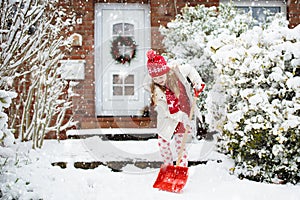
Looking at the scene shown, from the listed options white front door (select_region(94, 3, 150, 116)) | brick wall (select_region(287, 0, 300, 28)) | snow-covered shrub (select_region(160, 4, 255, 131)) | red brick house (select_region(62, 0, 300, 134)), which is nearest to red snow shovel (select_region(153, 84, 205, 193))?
snow-covered shrub (select_region(160, 4, 255, 131))

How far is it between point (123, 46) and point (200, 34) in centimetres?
228

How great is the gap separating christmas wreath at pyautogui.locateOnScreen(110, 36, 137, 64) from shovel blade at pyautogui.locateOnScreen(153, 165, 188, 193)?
3.75m

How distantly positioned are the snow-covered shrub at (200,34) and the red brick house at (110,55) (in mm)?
1118

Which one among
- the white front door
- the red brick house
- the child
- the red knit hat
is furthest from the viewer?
the white front door

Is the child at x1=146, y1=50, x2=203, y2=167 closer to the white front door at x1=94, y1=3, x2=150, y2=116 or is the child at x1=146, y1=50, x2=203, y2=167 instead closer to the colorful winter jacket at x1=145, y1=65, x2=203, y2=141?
the colorful winter jacket at x1=145, y1=65, x2=203, y2=141

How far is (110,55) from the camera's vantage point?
7426 mm

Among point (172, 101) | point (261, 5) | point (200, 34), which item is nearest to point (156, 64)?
point (172, 101)

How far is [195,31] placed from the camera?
5.86 meters

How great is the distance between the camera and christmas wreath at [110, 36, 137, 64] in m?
7.41

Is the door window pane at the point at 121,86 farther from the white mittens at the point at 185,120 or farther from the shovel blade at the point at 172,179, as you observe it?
the shovel blade at the point at 172,179

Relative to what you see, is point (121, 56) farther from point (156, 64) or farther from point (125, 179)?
point (125, 179)

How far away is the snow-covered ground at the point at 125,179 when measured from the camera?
338cm

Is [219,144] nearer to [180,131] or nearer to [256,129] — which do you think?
[180,131]

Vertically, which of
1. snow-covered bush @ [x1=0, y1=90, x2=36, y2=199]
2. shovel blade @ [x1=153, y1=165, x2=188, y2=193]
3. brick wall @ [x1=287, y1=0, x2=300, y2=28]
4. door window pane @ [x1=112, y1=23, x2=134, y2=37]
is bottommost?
shovel blade @ [x1=153, y1=165, x2=188, y2=193]
